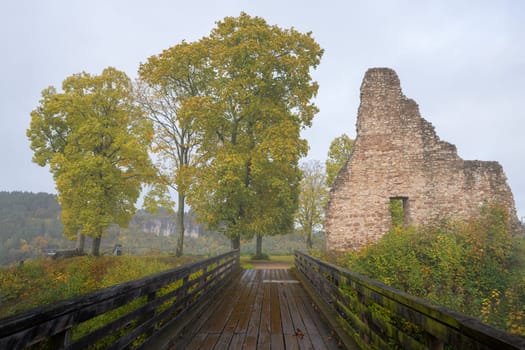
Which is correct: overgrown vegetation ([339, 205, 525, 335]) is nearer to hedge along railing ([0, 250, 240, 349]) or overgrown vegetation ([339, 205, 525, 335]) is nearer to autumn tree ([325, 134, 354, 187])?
hedge along railing ([0, 250, 240, 349])

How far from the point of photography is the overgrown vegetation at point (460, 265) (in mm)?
8695

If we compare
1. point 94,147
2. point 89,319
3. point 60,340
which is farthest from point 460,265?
point 94,147

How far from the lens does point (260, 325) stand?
5113mm

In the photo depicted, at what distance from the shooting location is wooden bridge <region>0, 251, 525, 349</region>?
6.19 ft

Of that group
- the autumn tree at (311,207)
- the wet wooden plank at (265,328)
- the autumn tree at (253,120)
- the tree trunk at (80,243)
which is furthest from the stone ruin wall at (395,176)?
the tree trunk at (80,243)

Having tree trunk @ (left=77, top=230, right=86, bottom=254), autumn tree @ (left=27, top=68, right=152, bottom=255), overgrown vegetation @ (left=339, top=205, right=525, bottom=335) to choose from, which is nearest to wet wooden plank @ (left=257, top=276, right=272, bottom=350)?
overgrown vegetation @ (left=339, top=205, right=525, bottom=335)

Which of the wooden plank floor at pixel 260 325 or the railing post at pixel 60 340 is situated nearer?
the railing post at pixel 60 340

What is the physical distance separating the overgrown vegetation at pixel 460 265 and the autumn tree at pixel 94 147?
16302 mm

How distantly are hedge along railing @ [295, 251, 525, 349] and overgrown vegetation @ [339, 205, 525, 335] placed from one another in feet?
15.3

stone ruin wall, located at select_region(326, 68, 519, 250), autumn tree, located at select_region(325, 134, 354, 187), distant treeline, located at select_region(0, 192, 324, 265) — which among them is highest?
autumn tree, located at select_region(325, 134, 354, 187)

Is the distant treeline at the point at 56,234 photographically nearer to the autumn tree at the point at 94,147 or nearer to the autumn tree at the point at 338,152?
the autumn tree at the point at 338,152

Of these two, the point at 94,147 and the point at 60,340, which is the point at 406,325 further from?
→ the point at 94,147

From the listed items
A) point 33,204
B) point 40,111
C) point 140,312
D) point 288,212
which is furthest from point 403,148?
point 33,204

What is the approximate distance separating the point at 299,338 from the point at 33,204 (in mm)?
130584
